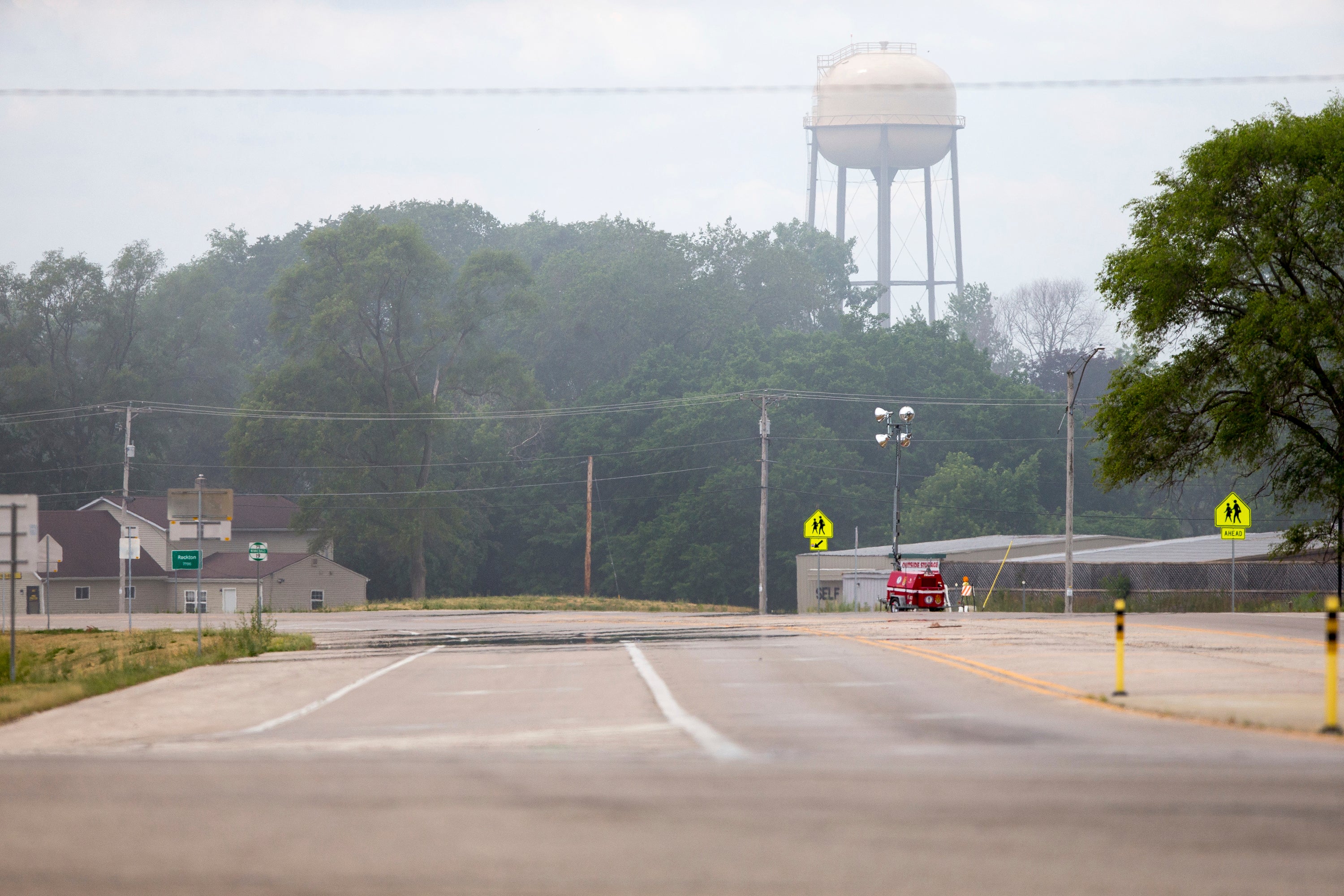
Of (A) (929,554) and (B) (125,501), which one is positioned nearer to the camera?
(A) (929,554)

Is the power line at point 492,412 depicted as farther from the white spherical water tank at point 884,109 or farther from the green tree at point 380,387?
the white spherical water tank at point 884,109

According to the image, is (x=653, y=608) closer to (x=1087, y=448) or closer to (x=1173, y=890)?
(x=1087, y=448)

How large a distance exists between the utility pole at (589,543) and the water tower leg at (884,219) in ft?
96.8

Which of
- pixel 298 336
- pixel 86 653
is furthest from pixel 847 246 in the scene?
pixel 86 653

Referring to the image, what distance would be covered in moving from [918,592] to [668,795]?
33538mm

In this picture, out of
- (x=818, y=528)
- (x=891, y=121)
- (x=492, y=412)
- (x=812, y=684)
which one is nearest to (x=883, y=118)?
(x=891, y=121)

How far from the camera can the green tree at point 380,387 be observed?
76.9 m

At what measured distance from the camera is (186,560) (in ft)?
85.4

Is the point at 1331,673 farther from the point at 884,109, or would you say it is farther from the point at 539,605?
the point at 884,109

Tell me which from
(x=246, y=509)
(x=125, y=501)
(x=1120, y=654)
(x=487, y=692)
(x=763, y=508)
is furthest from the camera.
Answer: (x=246, y=509)

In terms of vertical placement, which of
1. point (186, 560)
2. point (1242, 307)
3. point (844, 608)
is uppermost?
point (1242, 307)

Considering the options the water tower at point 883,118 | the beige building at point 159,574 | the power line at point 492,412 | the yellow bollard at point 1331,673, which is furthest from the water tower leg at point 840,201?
the yellow bollard at point 1331,673

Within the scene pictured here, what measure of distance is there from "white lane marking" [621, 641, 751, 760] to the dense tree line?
60.3 m

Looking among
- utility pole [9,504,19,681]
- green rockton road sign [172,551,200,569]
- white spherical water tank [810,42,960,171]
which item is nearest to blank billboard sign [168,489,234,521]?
green rockton road sign [172,551,200,569]
